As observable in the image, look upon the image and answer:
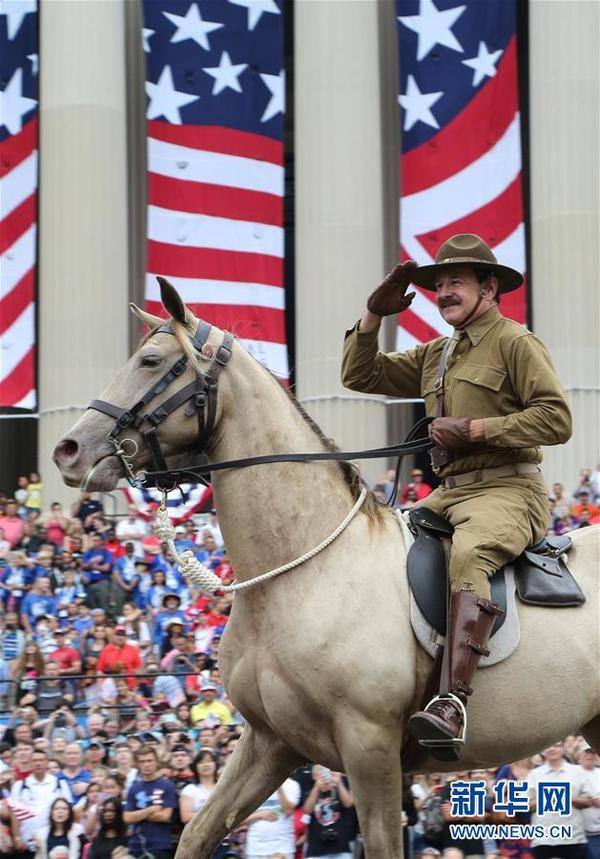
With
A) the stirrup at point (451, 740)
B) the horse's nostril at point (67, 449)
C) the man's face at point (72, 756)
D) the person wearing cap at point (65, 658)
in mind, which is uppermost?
the horse's nostril at point (67, 449)

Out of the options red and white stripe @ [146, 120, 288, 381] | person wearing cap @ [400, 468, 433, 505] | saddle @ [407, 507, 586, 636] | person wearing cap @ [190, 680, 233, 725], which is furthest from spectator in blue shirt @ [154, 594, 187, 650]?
saddle @ [407, 507, 586, 636]

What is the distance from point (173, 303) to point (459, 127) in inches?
696

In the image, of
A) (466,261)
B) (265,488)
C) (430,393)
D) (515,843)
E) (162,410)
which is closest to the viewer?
(162,410)

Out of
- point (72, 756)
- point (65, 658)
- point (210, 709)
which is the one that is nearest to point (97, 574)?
point (65, 658)

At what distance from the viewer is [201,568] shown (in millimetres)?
6961

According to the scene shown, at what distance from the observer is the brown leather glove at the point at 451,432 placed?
6.66 metres

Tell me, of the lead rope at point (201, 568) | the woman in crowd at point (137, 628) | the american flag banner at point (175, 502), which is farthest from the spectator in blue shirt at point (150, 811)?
the american flag banner at point (175, 502)

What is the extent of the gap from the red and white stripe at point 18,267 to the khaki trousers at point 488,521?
16996mm

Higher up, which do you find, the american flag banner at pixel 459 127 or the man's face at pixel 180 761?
the american flag banner at pixel 459 127

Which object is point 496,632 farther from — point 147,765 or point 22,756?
point 22,756

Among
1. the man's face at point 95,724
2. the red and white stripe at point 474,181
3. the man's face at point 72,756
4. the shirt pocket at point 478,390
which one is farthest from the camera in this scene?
the red and white stripe at point 474,181

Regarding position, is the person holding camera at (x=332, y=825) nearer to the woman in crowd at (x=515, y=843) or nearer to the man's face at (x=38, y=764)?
the woman in crowd at (x=515, y=843)

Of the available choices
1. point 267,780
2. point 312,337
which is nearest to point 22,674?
point 267,780

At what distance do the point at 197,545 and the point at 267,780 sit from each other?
36.3 feet
